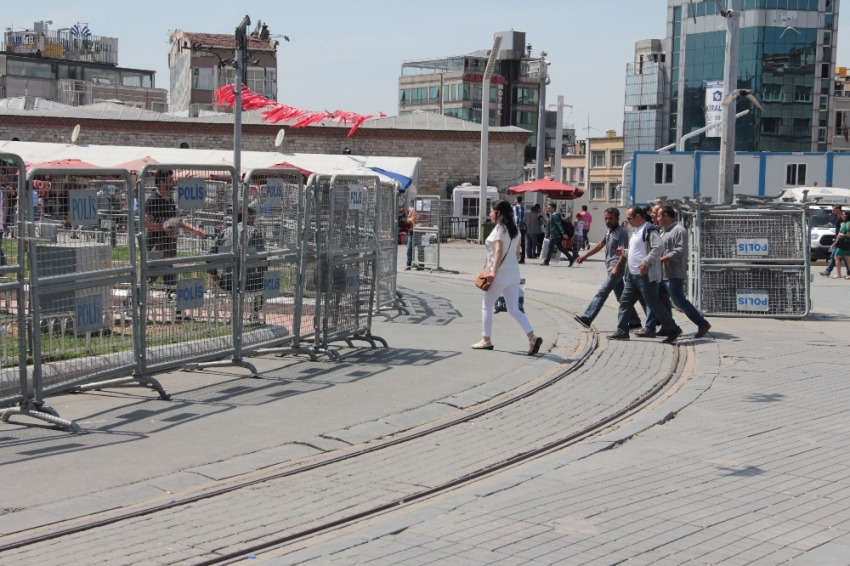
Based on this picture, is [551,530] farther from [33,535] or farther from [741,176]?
[741,176]

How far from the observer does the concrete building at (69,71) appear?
8919cm

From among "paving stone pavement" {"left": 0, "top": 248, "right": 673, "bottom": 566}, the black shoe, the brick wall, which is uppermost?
the brick wall

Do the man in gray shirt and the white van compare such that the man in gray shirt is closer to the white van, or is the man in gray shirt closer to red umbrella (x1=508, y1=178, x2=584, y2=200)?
the white van

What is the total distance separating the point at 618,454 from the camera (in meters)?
7.23

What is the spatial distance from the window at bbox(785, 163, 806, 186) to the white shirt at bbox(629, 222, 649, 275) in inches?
1232

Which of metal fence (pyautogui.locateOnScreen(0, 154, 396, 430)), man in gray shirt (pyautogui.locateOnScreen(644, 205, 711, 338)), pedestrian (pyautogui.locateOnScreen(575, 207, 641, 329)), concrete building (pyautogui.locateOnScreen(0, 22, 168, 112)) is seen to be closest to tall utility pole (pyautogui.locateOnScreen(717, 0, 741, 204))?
pedestrian (pyautogui.locateOnScreen(575, 207, 641, 329))

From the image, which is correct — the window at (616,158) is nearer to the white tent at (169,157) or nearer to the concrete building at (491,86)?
the concrete building at (491,86)

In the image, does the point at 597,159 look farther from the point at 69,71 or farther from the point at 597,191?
the point at 69,71

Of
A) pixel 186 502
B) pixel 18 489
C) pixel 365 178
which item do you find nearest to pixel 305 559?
pixel 186 502

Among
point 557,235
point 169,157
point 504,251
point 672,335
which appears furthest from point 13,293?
point 169,157

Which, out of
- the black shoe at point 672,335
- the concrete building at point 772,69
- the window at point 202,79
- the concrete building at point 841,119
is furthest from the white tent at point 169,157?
the concrete building at point 841,119

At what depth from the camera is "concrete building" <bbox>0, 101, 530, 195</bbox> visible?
47750 mm

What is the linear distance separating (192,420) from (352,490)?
2128 millimetres

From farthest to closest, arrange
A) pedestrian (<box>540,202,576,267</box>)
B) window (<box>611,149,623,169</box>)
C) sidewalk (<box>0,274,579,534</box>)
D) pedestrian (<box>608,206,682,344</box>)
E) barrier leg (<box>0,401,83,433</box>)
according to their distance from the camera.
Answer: window (<box>611,149,623,169</box>) < pedestrian (<box>540,202,576,267</box>) < pedestrian (<box>608,206,682,344</box>) < barrier leg (<box>0,401,83,433</box>) < sidewalk (<box>0,274,579,534</box>)
